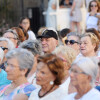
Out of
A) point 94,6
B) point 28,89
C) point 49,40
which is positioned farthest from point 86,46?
point 94,6

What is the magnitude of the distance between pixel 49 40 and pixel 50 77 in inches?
96.6

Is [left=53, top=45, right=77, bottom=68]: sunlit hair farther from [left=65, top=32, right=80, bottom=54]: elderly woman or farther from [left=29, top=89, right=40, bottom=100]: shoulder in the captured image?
[left=65, top=32, right=80, bottom=54]: elderly woman

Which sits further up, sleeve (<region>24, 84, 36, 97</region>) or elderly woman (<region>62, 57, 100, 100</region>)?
elderly woman (<region>62, 57, 100, 100</region>)

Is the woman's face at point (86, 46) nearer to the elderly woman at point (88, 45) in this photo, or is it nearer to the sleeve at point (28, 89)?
the elderly woman at point (88, 45)

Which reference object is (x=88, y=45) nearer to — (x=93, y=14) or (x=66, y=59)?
(x=66, y=59)

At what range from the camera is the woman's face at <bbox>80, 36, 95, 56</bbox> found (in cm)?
687

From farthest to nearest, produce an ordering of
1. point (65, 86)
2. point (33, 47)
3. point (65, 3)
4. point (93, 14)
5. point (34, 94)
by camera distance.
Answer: point (65, 3), point (93, 14), point (33, 47), point (65, 86), point (34, 94)

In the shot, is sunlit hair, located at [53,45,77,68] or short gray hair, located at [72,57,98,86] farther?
sunlit hair, located at [53,45,77,68]

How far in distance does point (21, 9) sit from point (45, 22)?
103 centimetres

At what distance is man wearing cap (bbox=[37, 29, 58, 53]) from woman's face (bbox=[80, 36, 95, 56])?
1.54ft

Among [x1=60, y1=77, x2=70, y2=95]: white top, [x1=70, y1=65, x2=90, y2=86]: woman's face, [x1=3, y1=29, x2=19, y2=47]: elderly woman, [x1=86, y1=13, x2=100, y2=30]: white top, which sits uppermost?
[x1=70, y1=65, x2=90, y2=86]: woman's face

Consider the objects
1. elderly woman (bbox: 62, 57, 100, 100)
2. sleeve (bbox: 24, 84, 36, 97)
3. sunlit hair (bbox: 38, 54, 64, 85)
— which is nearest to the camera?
elderly woman (bbox: 62, 57, 100, 100)

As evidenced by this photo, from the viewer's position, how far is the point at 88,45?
6953 millimetres

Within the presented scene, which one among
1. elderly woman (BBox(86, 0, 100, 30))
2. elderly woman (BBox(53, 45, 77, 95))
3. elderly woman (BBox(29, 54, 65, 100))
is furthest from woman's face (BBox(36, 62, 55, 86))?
elderly woman (BBox(86, 0, 100, 30))
